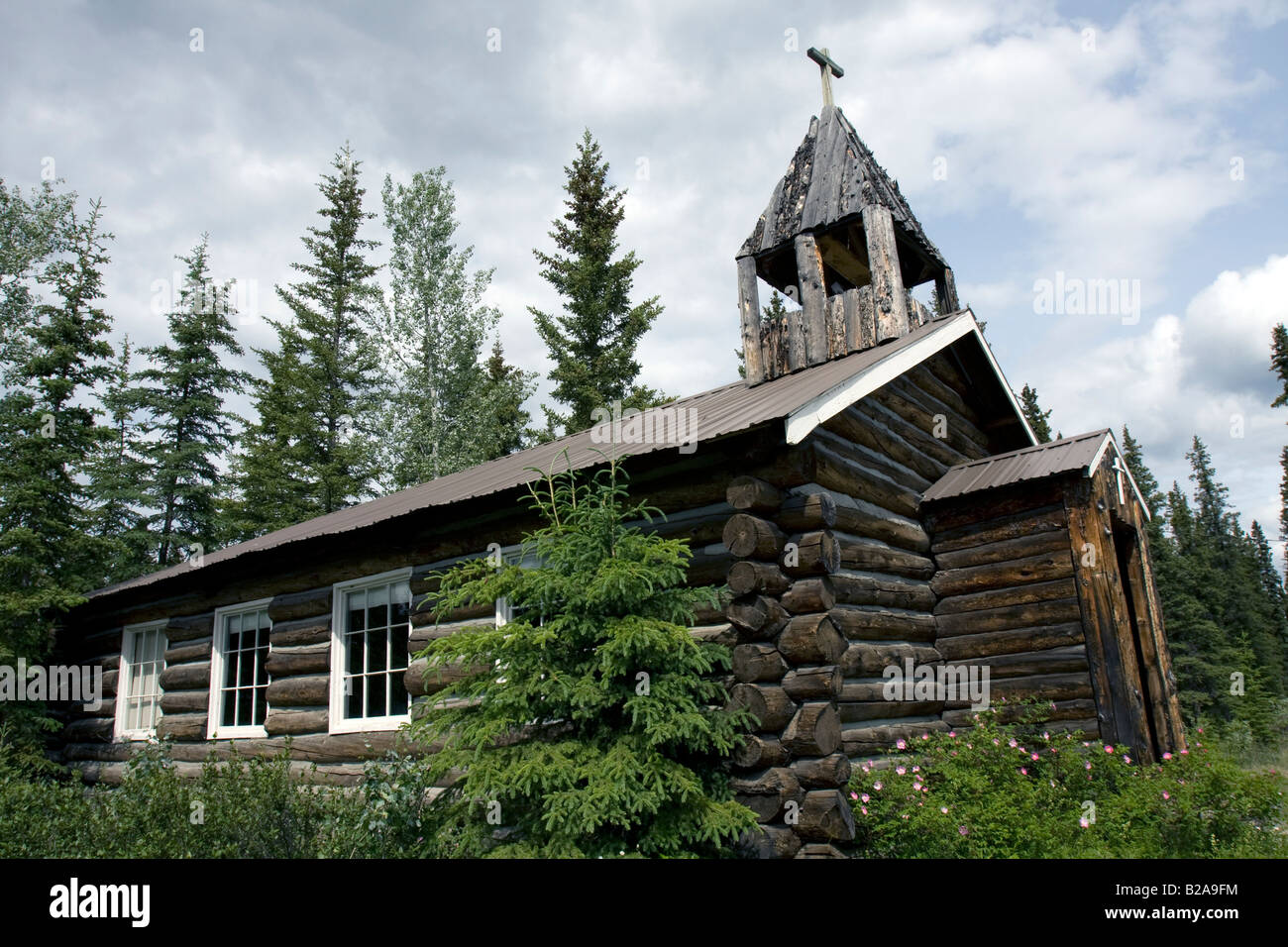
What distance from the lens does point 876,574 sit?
8.38 metres

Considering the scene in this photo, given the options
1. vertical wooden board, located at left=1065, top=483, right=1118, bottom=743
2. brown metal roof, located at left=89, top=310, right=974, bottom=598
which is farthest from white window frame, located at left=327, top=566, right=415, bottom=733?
vertical wooden board, located at left=1065, top=483, right=1118, bottom=743

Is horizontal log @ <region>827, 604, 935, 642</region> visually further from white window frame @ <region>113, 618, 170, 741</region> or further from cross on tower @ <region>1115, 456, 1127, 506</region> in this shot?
white window frame @ <region>113, 618, 170, 741</region>

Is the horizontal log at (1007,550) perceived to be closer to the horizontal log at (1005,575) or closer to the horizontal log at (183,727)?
the horizontal log at (1005,575)

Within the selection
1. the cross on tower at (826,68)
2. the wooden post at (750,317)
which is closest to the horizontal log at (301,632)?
the wooden post at (750,317)

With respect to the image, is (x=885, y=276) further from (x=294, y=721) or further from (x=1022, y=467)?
(x=294, y=721)

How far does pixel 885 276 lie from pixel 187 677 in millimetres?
11740

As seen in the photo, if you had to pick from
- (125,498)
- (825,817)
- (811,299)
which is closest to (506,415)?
(125,498)

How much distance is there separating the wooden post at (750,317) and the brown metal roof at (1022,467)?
276cm

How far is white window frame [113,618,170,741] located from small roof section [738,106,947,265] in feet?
37.9

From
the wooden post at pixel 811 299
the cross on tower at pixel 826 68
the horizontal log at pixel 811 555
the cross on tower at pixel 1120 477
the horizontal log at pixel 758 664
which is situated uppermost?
the cross on tower at pixel 826 68

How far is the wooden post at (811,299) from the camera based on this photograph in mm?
10715

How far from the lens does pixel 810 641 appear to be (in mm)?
6543

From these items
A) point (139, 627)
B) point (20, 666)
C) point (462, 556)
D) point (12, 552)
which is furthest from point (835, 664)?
point (12, 552)

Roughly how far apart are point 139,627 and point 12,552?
2.88 meters
